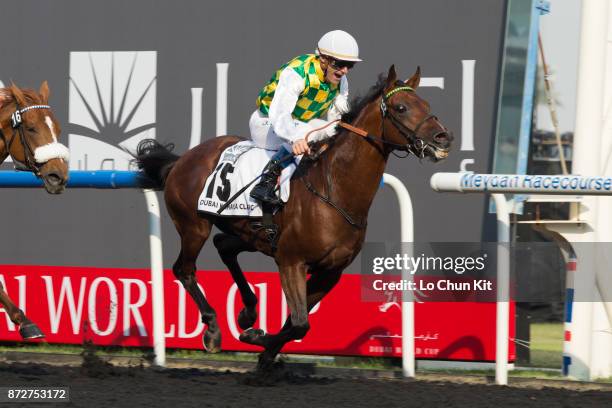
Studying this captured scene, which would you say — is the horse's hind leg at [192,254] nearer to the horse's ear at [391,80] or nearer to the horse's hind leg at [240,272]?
the horse's hind leg at [240,272]

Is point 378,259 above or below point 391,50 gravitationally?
below

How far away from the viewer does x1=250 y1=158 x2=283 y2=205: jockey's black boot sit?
584 centimetres

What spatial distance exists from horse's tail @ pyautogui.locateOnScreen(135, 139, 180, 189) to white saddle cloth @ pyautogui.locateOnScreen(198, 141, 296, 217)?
19.3 inches

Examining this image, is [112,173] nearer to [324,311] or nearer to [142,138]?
[142,138]

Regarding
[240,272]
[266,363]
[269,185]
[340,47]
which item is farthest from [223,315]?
[340,47]

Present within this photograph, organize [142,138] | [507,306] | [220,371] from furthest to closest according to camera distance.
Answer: [142,138] < [220,371] < [507,306]

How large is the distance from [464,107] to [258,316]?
1.91 metres

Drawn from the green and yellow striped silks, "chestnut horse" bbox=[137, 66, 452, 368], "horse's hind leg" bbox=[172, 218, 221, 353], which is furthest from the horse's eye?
"horse's hind leg" bbox=[172, 218, 221, 353]

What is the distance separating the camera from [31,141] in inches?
223

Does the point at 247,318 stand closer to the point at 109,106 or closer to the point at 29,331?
the point at 29,331

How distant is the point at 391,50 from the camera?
22.6ft

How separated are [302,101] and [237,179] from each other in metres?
0.58

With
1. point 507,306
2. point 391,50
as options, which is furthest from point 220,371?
point 391,50

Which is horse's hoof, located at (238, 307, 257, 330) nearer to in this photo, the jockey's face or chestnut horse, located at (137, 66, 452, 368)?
chestnut horse, located at (137, 66, 452, 368)
